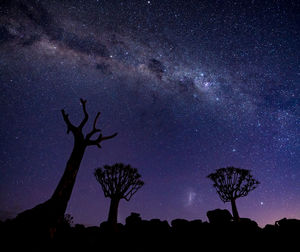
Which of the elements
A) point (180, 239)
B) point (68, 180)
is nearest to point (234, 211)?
point (180, 239)

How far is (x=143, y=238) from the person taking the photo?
10297 millimetres

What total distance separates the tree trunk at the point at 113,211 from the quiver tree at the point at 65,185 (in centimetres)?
1027

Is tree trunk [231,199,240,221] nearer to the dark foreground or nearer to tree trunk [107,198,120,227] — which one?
the dark foreground

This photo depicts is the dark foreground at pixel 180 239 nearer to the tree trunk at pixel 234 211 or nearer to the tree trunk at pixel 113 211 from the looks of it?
the tree trunk at pixel 113 211

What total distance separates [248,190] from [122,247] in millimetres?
17829

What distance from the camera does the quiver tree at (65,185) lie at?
21.9ft

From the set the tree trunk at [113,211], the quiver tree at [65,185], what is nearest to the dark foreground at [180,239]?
the quiver tree at [65,185]

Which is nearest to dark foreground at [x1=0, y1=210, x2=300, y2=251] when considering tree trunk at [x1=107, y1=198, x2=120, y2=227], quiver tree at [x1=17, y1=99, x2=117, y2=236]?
quiver tree at [x1=17, y1=99, x2=117, y2=236]

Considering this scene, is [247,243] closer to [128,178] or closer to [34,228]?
[34,228]

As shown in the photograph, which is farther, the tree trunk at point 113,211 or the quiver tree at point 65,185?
the tree trunk at point 113,211

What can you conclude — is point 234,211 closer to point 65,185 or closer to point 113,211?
point 113,211

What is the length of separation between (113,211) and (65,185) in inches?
475

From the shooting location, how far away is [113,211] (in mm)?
18000

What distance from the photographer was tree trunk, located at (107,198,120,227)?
1728 centimetres
